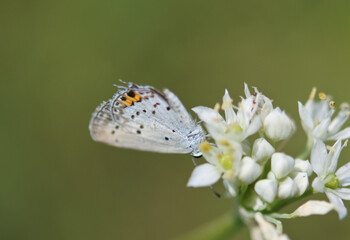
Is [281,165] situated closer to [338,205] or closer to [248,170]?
[248,170]

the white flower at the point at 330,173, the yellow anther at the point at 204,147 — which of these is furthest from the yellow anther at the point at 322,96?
the yellow anther at the point at 204,147

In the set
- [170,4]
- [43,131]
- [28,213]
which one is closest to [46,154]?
[43,131]

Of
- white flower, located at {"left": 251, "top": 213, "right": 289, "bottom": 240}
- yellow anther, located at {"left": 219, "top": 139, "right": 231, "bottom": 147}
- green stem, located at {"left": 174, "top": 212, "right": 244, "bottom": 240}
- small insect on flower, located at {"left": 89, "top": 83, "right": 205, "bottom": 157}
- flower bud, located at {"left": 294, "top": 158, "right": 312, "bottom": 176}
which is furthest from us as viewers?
green stem, located at {"left": 174, "top": 212, "right": 244, "bottom": 240}

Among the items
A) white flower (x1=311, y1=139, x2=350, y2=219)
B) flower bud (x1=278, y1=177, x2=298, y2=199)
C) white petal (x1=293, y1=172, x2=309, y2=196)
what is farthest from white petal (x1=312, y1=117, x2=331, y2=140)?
flower bud (x1=278, y1=177, x2=298, y2=199)

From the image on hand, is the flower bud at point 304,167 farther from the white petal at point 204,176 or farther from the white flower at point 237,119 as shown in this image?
the white petal at point 204,176

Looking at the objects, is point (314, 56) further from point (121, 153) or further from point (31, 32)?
point (31, 32)

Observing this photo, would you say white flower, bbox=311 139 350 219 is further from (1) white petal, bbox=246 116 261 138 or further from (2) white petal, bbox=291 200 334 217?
(1) white petal, bbox=246 116 261 138
